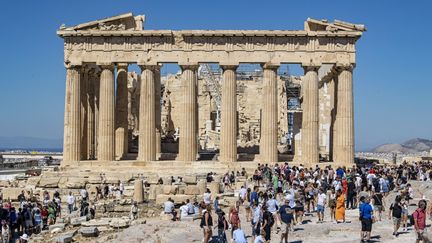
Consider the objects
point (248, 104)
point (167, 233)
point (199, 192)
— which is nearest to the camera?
point (167, 233)

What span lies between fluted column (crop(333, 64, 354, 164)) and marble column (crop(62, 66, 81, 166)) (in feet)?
66.1

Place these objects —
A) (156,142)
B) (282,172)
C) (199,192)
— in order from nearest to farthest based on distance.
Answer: (199,192)
(282,172)
(156,142)

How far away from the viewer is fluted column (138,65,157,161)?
156 feet

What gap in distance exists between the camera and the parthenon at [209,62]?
4712 centimetres

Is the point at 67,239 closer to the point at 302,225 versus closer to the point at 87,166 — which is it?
the point at 302,225

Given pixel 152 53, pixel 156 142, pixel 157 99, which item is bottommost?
pixel 156 142

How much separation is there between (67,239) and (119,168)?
20963 mm

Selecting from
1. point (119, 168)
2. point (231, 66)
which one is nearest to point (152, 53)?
point (231, 66)

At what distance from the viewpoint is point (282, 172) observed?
38.9 meters

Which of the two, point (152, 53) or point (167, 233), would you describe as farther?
point (152, 53)

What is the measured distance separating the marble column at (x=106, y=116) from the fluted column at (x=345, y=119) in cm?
1749

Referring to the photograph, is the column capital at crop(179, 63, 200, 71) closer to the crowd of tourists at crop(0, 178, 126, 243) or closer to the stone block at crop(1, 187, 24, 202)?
the crowd of tourists at crop(0, 178, 126, 243)

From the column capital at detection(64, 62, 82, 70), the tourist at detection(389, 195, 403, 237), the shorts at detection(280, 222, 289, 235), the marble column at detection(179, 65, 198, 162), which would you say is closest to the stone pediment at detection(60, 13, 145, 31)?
the column capital at detection(64, 62, 82, 70)

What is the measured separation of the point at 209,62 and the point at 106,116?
8992mm
